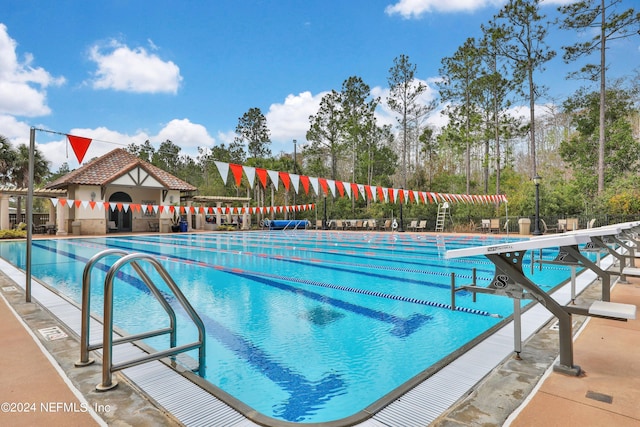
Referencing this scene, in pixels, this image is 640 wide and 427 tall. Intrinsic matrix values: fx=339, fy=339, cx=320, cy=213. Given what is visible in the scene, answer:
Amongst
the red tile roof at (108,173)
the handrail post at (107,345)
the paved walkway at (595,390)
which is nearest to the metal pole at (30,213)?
the handrail post at (107,345)

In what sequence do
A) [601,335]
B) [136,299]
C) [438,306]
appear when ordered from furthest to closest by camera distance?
[136,299]
[438,306]
[601,335]

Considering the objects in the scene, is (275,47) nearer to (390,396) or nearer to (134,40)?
(134,40)

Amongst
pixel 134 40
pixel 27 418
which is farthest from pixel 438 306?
pixel 134 40

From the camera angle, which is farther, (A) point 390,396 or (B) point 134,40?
(B) point 134,40

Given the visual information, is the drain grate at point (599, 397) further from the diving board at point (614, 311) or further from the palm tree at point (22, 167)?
the palm tree at point (22, 167)

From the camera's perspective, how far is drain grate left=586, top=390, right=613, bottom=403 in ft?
6.44

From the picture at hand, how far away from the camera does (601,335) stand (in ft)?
10.0

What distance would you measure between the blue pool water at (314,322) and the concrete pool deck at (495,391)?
27.2 inches

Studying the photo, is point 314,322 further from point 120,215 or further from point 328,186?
point 120,215

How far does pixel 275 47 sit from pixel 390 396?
31196 mm

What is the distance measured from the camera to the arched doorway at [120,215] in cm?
2234

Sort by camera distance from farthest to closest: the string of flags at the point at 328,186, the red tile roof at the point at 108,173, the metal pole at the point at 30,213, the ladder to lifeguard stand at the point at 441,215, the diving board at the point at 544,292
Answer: the ladder to lifeguard stand at the point at 441,215, the red tile roof at the point at 108,173, the string of flags at the point at 328,186, the metal pole at the point at 30,213, the diving board at the point at 544,292

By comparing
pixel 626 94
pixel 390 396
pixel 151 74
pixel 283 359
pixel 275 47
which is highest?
pixel 275 47

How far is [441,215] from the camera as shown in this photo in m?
22.3
